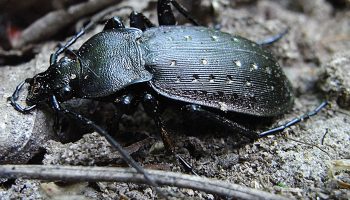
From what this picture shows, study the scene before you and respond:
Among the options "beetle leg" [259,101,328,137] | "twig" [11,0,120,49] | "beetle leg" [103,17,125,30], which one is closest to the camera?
"beetle leg" [259,101,328,137]

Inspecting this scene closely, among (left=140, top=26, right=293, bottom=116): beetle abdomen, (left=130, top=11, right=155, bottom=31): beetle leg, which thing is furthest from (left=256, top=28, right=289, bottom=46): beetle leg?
(left=130, top=11, right=155, bottom=31): beetle leg

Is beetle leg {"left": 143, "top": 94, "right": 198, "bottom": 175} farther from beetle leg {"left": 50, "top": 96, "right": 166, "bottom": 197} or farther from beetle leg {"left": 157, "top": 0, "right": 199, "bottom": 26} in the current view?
beetle leg {"left": 157, "top": 0, "right": 199, "bottom": 26}

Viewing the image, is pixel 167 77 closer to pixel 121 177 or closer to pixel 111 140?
pixel 111 140

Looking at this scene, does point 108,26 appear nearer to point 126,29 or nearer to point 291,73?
point 126,29

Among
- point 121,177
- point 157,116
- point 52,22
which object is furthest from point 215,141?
point 52,22

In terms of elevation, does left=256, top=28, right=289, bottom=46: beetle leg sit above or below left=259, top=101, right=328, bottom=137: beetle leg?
above

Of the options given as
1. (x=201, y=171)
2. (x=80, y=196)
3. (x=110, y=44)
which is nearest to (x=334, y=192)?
(x=201, y=171)
